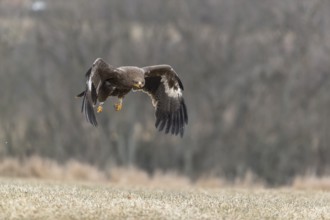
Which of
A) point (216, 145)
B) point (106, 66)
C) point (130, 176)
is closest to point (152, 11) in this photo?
point (216, 145)

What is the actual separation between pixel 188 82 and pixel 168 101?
22.0 meters

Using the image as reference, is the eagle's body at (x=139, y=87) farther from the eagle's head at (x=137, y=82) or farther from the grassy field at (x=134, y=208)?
the grassy field at (x=134, y=208)

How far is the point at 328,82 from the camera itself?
3616cm

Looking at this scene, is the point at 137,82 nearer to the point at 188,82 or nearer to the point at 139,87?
the point at 139,87

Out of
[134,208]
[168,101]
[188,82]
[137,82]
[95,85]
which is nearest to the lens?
[134,208]

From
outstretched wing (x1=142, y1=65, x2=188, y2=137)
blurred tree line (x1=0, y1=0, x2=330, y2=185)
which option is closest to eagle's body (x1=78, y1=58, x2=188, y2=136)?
outstretched wing (x1=142, y1=65, x2=188, y2=137)

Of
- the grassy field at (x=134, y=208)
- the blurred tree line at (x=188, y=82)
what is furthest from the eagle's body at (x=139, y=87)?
the blurred tree line at (x=188, y=82)

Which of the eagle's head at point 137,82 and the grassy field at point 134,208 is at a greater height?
the eagle's head at point 137,82

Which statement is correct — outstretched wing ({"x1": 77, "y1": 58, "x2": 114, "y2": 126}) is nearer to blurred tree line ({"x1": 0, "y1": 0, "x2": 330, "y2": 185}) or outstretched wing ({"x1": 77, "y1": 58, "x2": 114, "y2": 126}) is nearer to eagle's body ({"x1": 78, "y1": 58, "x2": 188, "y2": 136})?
eagle's body ({"x1": 78, "y1": 58, "x2": 188, "y2": 136})

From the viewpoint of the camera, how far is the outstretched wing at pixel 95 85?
11.4 m

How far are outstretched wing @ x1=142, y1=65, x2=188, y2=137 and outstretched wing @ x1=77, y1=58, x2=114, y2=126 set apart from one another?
87.6 inches

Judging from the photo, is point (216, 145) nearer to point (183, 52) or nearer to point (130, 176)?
point (183, 52)

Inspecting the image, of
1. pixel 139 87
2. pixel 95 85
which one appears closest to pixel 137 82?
pixel 139 87

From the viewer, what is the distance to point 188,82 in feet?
120
